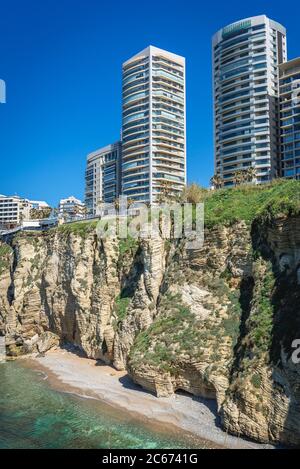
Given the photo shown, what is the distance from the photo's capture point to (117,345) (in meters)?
38.8

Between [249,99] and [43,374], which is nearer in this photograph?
[43,374]

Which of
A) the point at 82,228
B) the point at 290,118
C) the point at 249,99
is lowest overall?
the point at 82,228

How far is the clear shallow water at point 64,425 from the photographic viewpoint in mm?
24156

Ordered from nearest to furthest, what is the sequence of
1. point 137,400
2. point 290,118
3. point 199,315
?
point 137,400, point 199,315, point 290,118

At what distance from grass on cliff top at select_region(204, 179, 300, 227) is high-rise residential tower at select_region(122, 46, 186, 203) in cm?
5627

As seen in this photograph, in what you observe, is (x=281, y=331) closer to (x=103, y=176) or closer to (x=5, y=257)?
(x=5, y=257)

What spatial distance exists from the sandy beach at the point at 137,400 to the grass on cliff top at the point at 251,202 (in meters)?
14.5

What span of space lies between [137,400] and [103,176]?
9834 cm

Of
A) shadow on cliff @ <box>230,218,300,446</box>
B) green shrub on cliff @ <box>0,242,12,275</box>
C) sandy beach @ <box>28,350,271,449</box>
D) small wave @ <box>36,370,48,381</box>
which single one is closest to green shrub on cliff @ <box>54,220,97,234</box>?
sandy beach @ <box>28,350,271,449</box>

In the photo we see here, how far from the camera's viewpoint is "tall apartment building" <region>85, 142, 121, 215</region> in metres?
117

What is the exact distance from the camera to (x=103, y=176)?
122 m

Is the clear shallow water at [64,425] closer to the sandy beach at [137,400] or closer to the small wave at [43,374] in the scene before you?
the sandy beach at [137,400]

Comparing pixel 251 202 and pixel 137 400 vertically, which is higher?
pixel 251 202

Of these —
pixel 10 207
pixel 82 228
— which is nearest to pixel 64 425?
pixel 82 228
